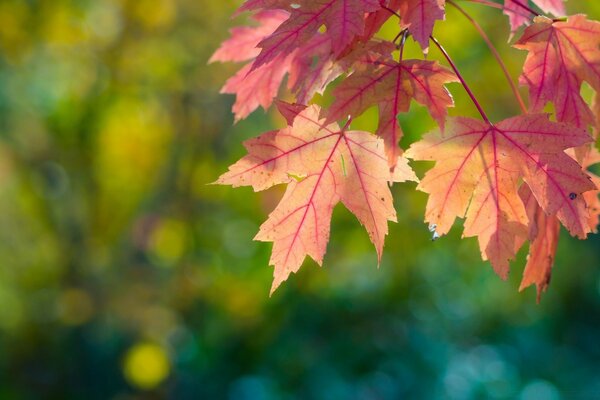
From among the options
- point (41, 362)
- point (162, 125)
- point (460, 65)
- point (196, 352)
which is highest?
point (460, 65)

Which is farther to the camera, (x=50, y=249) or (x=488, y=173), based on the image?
(x=50, y=249)

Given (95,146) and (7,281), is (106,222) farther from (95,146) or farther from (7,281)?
(7,281)

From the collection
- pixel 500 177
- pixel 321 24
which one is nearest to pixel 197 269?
pixel 500 177

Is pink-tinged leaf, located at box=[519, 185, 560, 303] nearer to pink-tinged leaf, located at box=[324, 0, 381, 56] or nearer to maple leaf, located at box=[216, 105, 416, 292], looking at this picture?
maple leaf, located at box=[216, 105, 416, 292]

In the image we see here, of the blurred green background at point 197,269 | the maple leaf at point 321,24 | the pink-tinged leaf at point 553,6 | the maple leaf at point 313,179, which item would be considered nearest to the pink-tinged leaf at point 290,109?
the maple leaf at point 313,179

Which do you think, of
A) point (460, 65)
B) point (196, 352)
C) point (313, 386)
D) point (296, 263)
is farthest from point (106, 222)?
point (296, 263)

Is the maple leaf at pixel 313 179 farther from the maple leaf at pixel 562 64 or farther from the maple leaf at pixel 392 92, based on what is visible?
the maple leaf at pixel 562 64

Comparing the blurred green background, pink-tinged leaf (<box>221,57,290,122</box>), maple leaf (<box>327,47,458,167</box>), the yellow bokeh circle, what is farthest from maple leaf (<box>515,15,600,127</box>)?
the yellow bokeh circle
